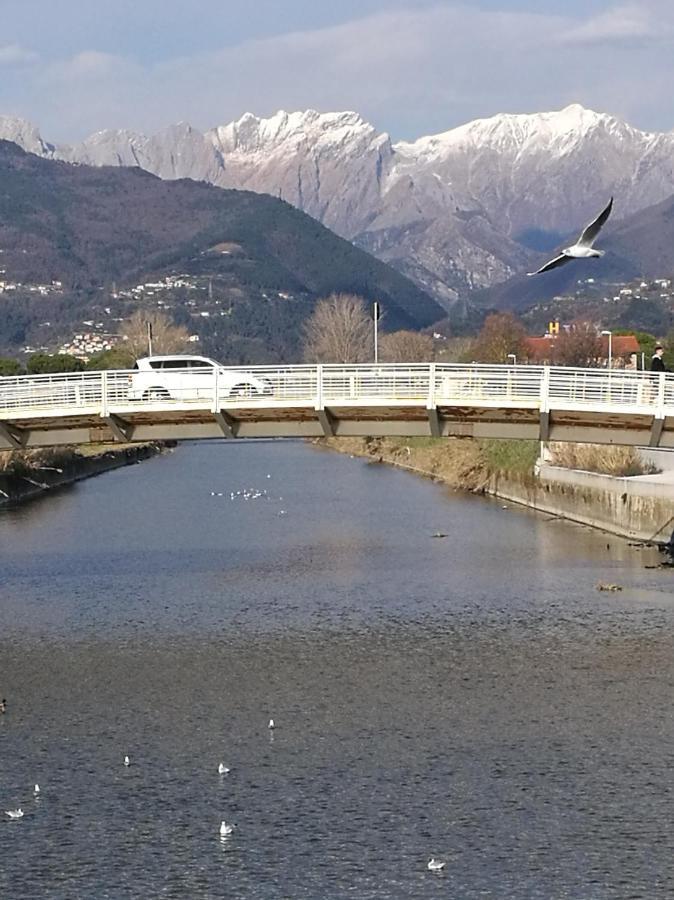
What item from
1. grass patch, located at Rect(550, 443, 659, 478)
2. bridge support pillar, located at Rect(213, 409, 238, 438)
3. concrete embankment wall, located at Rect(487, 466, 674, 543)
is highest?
bridge support pillar, located at Rect(213, 409, 238, 438)

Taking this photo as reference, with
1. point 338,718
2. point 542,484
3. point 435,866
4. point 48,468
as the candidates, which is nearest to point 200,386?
point 338,718

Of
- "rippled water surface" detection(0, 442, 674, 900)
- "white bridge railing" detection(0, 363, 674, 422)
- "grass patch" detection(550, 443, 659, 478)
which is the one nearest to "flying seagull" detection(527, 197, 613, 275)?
"white bridge railing" detection(0, 363, 674, 422)

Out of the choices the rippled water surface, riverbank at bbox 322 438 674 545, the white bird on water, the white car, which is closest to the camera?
the white bird on water

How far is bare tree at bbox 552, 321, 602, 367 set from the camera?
156 meters

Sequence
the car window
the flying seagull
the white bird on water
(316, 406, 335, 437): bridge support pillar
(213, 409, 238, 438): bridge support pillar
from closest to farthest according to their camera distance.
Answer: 1. the white bird on water
2. the flying seagull
3. (213, 409, 238, 438): bridge support pillar
4. (316, 406, 335, 437): bridge support pillar
5. the car window

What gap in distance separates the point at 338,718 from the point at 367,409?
1109cm

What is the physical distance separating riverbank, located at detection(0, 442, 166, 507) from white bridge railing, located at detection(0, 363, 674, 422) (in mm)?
35906

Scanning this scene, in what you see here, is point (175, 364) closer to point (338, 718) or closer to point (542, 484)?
point (542, 484)

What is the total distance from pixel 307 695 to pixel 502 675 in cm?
459

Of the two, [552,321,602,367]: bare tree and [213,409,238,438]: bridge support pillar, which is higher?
[213,409,238,438]: bridge support pillar

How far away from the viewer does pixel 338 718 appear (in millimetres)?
35938

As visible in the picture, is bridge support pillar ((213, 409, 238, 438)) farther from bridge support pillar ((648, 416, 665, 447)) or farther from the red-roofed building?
the red-roofed building

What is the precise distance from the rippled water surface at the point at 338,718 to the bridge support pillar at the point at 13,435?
4.63 meters

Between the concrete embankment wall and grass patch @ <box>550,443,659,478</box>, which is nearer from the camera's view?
the concrete embankment wall
